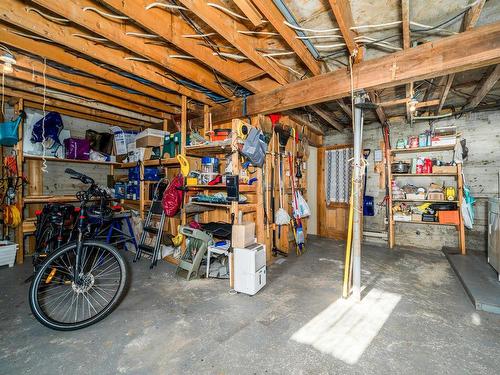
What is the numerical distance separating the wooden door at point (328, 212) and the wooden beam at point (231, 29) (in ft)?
10.1

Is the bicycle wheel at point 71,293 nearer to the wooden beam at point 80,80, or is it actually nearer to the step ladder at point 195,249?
the step ladder at point 195,249

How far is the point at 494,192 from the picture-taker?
376 cm

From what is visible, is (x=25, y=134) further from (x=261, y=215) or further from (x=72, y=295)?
(x=261, y=215)

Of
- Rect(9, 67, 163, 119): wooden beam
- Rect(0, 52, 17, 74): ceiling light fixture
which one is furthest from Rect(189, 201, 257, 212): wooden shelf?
Rect(0, 52, 17, 74): ceiling light fixture

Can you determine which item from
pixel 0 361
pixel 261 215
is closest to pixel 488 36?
pixel 261 215

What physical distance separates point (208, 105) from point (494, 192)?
5017 millimetres

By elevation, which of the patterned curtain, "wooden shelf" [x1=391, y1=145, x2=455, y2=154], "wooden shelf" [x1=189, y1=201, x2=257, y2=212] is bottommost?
"wooden shelf" [x1=189, y1=201, x2=257, y2=212]

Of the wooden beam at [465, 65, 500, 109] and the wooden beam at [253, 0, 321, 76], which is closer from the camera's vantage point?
the wooden beam at [253, 0, 321, 76]

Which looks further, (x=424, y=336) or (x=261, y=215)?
(x=261, y=215)

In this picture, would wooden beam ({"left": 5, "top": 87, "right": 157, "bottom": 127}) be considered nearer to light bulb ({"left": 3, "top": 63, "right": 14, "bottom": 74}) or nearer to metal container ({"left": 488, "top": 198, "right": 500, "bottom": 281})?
light bulb ({"left": 3, "top": 63, "right": 14, "bottom": 74})

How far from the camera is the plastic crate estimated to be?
3129mm

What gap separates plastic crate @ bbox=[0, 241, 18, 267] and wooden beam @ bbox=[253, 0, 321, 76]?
440 cm

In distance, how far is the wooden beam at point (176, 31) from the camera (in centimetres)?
175

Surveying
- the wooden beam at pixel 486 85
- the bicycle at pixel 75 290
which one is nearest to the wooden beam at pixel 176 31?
the bicycle at pixel 75 290
